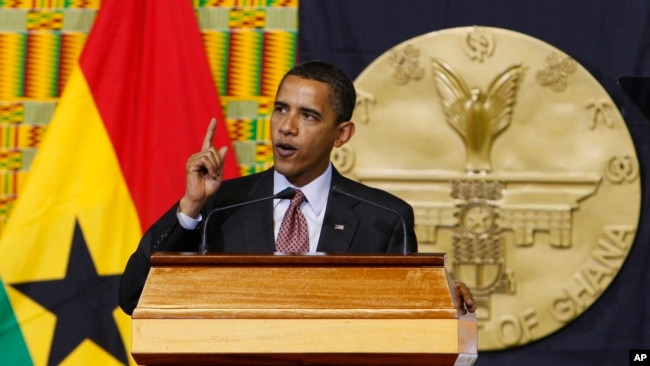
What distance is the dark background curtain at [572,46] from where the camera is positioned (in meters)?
3.96

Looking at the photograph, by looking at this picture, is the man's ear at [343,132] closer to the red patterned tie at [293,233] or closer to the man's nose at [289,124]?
the man's nose at [289,124]

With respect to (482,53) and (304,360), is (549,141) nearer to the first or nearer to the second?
(482,53)

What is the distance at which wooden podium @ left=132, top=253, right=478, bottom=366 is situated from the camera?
1951mm

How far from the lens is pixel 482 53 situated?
3.97 m

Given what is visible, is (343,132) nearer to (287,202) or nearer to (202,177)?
(287,202)

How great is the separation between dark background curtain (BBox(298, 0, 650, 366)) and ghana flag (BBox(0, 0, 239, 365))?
0.47m

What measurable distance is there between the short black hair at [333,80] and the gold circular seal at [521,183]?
1.14 m

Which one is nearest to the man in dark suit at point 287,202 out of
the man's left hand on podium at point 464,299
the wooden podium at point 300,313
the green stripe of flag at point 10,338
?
the man's left hand on podium at point 464,299

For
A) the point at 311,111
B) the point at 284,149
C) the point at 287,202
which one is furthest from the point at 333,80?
the point at 287,202

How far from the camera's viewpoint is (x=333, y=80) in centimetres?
281

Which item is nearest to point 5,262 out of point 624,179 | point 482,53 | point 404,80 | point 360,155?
point 360,155

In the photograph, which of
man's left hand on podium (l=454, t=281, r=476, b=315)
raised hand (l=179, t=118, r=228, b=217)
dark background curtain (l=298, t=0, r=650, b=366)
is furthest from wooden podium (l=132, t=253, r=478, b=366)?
dark background curtain (l=298, t=0, r=650, b=366)

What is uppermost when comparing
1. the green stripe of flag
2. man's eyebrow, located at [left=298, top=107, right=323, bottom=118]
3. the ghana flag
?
man's eyebrow, located at [left=298, top=107, right=323, bottom=118]

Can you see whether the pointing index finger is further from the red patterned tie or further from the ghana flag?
the ghana flag
